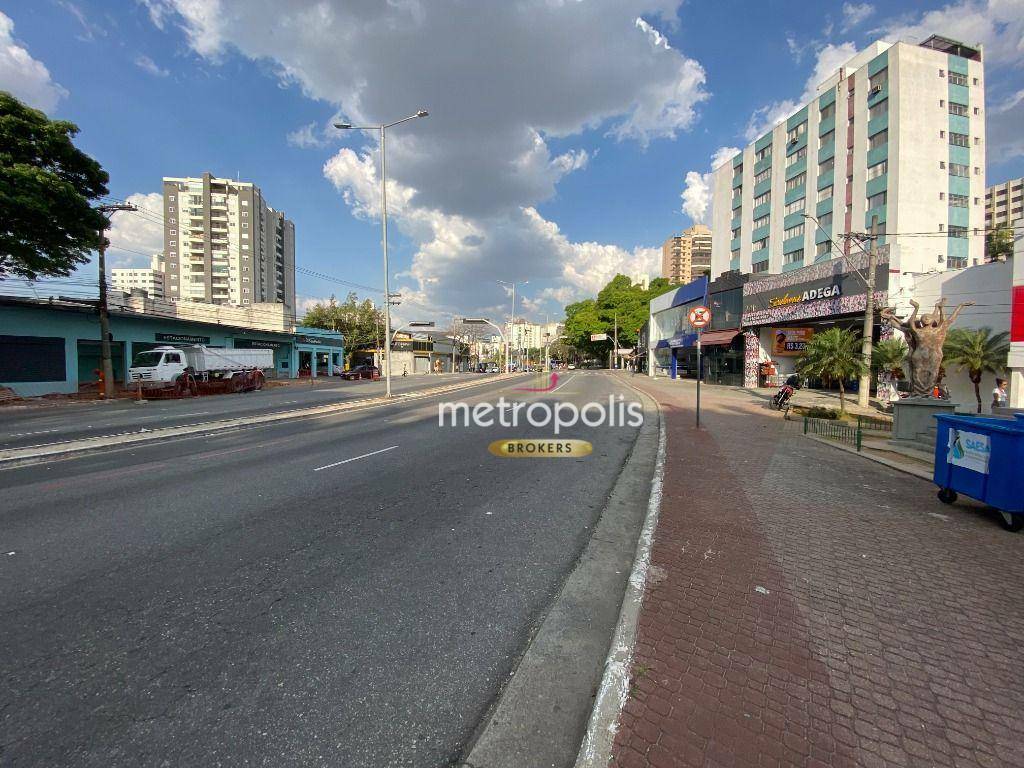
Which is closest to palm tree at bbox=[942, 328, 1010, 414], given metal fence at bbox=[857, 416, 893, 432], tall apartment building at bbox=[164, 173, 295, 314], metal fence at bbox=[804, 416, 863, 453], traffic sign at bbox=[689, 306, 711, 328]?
metal fence at bbox=[857, 416, 893, 432]

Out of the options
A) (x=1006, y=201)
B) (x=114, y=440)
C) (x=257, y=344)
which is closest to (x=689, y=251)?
(x=1006, y=201)

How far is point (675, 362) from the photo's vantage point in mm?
45125

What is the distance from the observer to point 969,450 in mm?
5660

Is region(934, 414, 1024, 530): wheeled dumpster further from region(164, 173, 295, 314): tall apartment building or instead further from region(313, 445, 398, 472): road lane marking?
region(164, 173, 295, 314): tall apartment building

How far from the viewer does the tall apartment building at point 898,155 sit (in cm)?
3516

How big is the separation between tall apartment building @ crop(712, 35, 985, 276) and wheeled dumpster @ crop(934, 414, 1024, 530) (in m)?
34.9

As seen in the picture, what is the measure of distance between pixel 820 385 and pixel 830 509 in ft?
89.1

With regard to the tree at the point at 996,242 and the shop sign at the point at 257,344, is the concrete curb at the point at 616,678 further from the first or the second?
the tree at the point at 996,242

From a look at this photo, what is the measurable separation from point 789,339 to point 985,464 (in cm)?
2542

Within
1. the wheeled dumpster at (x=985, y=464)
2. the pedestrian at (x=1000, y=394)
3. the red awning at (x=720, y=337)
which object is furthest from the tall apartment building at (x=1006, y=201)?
the wheeled dumpster at (x=985, y=464)

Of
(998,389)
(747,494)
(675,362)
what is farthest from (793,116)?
(747,494)

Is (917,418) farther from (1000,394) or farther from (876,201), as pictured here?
(876,201)

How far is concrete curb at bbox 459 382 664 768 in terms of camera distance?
6.93 ft

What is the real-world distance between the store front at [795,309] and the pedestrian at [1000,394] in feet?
17.4
